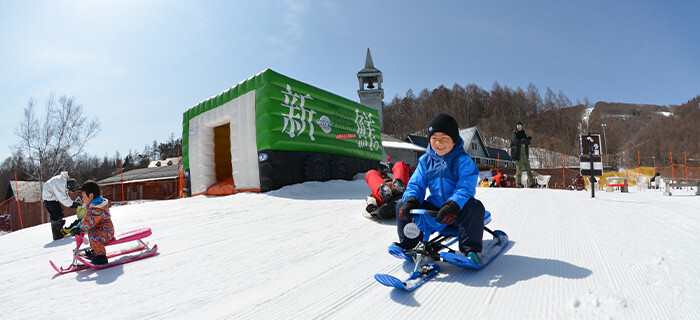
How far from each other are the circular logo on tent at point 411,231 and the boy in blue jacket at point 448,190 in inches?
2.1

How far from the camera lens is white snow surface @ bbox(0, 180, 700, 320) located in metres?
1.58

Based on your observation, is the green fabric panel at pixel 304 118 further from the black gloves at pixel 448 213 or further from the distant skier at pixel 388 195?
the black gloves at pixel 448 213

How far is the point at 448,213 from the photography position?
1904mm

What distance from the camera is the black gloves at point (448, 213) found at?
74.8 inches

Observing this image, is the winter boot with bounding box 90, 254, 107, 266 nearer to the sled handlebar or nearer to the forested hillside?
the sled handlebar

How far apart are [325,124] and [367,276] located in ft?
26.8

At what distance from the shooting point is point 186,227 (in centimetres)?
475

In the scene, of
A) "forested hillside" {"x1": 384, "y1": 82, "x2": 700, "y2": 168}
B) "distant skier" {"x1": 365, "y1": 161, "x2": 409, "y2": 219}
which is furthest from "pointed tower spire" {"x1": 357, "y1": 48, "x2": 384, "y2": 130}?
"distant skier" {"x1": 365, "y1": 161, "x2": 409, "y2": 219}

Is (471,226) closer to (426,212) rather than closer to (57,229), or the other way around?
(426,212)

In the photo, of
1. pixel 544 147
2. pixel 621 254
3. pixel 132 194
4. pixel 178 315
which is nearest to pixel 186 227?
pixel 178 315

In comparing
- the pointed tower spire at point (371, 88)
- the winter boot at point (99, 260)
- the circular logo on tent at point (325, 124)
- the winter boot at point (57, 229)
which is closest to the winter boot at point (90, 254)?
the winter boot at point (99, 260)

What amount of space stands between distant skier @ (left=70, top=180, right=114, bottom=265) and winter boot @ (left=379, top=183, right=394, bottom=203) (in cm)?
309

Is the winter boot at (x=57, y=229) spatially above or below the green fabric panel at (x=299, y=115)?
below

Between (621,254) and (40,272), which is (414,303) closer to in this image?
(621,254)
